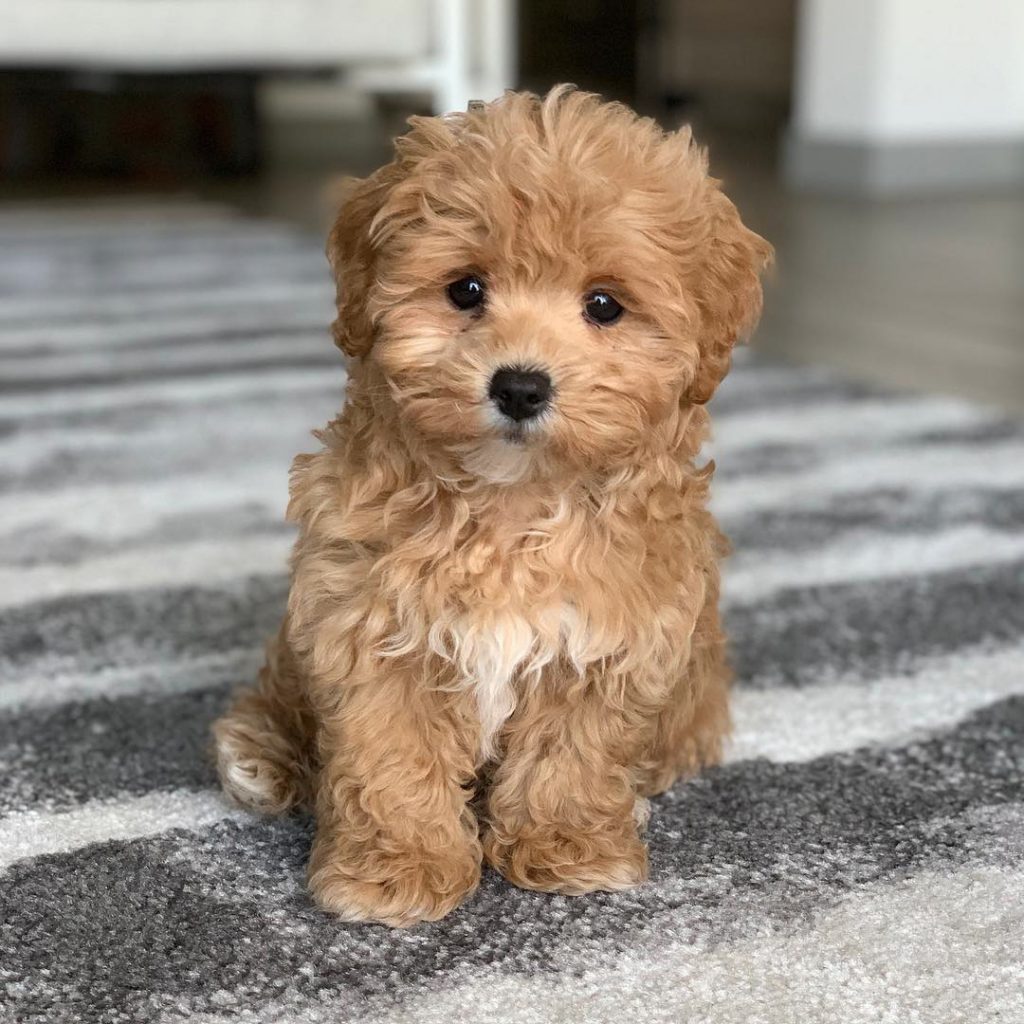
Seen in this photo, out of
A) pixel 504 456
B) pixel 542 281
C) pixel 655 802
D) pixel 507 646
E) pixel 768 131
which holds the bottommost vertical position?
pixel 768 131

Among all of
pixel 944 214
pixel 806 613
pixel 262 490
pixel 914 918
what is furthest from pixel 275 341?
pixel 944 214

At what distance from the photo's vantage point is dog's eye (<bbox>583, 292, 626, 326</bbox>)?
0.92 metres

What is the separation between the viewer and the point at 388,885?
952 millimetres

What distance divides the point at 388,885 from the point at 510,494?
28 centimetres

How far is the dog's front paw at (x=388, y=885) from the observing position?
37.2 inches

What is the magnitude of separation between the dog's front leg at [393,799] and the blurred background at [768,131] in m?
1.62

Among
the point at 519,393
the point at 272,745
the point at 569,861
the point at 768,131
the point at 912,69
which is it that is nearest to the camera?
the point at 519,393

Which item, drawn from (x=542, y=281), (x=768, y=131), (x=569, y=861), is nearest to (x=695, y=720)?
(x=569, y=861)

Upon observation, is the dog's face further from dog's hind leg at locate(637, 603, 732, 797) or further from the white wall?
the white wall

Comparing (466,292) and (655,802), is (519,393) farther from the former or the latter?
(655,802)

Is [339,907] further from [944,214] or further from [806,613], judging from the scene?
[944,214]

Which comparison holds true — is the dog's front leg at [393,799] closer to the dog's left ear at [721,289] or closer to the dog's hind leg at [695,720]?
the dog's hind leg at [695,720]

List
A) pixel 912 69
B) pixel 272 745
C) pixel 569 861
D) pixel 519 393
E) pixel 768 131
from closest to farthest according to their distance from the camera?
pixel 519 393 → pixel 569 861 → pixel 272 745 → pixel 912 69 → pixel 768 131

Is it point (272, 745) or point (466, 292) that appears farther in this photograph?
point (272, 745)
